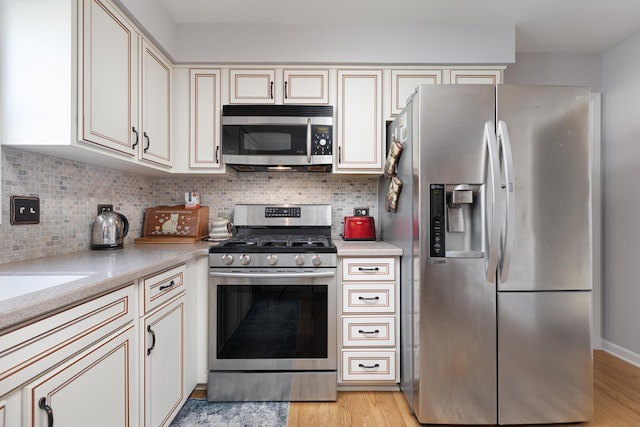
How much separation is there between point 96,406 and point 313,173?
190 centimetres

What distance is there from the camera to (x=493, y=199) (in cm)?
153

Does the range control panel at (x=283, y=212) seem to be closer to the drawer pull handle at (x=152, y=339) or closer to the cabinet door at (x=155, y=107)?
the cabinet door at (x=155, y=107)

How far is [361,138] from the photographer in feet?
7.29

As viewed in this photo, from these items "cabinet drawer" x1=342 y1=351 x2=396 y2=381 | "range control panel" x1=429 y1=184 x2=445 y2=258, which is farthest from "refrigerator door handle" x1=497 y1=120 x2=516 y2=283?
"cabinet drawer" x1=342 y1=351 x2=396 y2=381

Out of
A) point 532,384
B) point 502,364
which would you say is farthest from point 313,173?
point 532,384

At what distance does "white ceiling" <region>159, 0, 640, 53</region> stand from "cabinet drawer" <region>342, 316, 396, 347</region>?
1.93 metres

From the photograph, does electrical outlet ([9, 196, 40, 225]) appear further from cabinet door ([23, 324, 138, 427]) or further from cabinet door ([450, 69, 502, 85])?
cabinet door ([450, 69, 502, 85])

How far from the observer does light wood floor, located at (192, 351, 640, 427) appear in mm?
1706

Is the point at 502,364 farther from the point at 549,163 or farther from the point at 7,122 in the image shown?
the point at 7,122

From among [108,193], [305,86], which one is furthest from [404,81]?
[108,193]

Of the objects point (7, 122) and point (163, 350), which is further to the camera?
point (163, 350)

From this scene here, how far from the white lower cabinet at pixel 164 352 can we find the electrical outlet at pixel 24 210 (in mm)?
634

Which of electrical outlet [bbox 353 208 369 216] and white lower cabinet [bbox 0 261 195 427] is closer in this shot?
white lower cabinet [bbox 0 261 195 427]

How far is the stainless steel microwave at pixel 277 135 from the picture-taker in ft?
7.15
